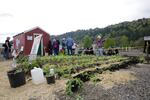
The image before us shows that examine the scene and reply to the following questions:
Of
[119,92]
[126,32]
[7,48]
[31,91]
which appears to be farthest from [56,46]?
[126,32]

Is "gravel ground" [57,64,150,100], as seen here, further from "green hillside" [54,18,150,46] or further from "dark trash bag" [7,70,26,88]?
"green hillside" [54,18,150,46]

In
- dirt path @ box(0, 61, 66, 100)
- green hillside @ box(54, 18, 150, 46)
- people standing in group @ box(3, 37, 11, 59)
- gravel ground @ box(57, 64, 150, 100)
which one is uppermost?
green hillside @ box(54, 18, 150, 46)

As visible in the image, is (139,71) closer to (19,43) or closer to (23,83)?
(23,83)

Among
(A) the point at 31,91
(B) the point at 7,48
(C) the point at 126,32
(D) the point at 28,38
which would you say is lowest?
(A) the point at 31,91

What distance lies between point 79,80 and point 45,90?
1.32 m

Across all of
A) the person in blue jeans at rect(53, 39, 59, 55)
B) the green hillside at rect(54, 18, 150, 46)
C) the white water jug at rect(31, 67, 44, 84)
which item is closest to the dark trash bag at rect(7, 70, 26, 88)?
the white water jug at rect(31, 67, 44, 84)

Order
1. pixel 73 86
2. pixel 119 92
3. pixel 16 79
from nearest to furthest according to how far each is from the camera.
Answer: pixel 119 92, pixel 73 86, pixel 16 79

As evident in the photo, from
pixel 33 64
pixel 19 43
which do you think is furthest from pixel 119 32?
pixel 33 64

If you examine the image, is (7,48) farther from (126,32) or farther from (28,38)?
(126,32)

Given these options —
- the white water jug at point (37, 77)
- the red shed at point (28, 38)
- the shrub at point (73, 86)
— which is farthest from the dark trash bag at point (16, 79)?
the red shed at point (28, 38)

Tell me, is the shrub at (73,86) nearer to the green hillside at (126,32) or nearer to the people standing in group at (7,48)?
the people standing in group at (7,48)

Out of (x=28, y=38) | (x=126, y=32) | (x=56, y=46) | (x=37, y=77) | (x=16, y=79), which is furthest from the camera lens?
(x=126, y=32)

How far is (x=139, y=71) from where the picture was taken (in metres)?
10.7

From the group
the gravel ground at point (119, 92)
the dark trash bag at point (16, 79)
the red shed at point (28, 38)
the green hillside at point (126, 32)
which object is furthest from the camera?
the green hillside at point (126, 32)
